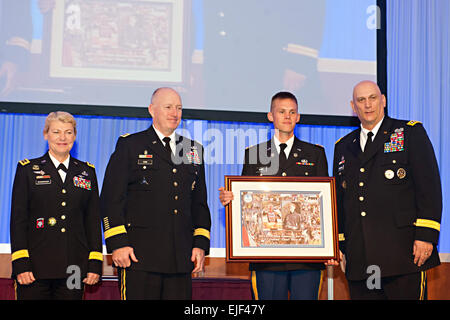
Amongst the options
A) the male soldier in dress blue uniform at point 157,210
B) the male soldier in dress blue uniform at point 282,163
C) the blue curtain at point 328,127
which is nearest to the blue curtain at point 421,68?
the blue curtain at point 328,127

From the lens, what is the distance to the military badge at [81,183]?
346cm

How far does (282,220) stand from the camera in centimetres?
337

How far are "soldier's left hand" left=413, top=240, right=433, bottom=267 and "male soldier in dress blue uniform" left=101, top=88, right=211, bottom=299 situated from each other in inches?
55.7

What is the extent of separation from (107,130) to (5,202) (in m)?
1.38

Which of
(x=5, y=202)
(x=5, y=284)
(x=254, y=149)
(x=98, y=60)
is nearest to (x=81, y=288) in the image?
(x=254, y=149)

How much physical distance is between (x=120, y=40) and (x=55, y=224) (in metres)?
2.77

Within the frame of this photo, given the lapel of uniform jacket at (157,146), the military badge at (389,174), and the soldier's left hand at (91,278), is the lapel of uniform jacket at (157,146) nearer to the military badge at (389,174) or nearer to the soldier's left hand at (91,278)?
the soldier's left hand at (91,278)

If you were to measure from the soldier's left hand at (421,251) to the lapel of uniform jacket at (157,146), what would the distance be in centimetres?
175

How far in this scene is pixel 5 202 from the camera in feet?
17.6

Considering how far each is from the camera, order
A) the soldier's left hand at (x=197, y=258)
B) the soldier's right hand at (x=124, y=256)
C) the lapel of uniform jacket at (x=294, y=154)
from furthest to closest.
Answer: the lapel of uniform jacket at (x=294, y=154)
the soldier's left hand at (x=197, y=258)
the soldier's right hand at (x=124, y=256)

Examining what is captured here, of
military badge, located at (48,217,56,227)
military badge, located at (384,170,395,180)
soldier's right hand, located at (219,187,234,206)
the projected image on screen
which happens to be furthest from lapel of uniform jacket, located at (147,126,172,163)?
the projected image on screen

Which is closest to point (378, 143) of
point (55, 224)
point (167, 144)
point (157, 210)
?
point (167, 144)

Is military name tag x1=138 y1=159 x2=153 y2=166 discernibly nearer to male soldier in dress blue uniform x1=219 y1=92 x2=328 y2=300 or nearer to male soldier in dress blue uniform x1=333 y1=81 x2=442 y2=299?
male soldier in dress blue uniform x1=219 y1=92 x2=328 y2=300

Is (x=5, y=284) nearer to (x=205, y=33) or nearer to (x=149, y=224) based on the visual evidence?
(x=149, y=224)
